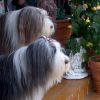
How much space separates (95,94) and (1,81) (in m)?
1.87

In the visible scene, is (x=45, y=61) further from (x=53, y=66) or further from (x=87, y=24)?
(x=87, y=24)

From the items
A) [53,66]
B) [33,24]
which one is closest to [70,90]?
[33,24]

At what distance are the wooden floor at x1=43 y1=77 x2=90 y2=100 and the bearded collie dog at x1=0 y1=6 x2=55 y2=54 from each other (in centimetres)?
60

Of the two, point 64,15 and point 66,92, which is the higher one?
point 64,15

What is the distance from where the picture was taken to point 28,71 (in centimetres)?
262

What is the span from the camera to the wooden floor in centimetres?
364

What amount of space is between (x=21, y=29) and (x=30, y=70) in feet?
2.95

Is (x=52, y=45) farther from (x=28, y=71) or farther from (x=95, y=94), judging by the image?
(x=95, y=94)

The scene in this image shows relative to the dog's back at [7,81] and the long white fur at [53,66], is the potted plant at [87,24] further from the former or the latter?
the dog's back at [7,81]

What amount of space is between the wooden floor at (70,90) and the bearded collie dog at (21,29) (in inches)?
23.8

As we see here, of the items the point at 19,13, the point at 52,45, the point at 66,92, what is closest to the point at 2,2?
the point at 19,13

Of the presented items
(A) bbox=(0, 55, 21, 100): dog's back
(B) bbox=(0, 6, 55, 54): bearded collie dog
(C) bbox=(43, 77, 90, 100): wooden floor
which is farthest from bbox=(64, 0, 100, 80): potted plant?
(A) bbox=(0, 55, 21, 100): dog's back

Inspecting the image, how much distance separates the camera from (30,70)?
2621mm

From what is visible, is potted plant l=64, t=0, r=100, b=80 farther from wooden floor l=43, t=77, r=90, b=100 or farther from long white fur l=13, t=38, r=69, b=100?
long white fur l=13, t=38, r=69, b=100
